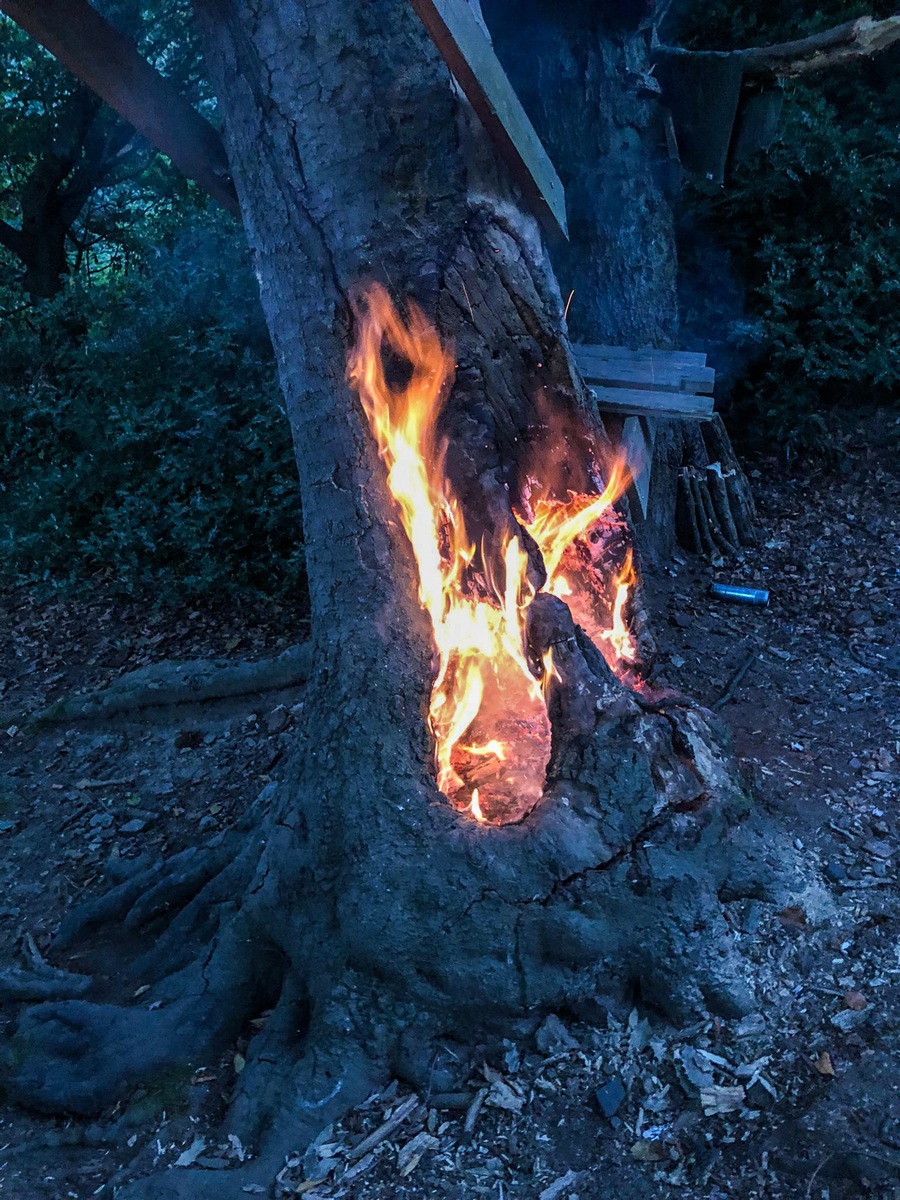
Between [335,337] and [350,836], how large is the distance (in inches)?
70.8

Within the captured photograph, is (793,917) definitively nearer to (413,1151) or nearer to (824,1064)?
(824,1064)

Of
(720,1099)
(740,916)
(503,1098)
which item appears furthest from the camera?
(740,916)

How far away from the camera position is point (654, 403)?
4738 millimetres

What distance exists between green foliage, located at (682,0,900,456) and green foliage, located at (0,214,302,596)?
331 cm

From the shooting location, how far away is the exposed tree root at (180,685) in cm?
566

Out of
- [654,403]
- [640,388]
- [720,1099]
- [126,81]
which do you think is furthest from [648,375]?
[720,1099]

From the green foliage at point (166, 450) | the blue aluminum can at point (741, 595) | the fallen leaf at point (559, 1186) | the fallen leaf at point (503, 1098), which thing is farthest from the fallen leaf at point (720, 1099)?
the green foliage at point (166, 450)

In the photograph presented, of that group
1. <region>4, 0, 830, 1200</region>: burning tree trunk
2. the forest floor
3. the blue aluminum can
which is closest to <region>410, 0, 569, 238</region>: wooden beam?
<region>4, 0, 830, 1200</region>: burning tree trunk

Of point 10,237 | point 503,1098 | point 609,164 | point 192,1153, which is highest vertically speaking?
point 10,237

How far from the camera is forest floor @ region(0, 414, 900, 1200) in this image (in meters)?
2.71

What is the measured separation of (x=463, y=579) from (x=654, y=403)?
5.59ft

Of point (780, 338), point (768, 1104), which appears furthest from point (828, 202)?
point (768, 1104)

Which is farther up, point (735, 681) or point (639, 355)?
point (639, 355)

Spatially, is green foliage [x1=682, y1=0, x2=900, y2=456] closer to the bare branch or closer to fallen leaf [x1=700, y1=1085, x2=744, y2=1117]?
the bare branch
